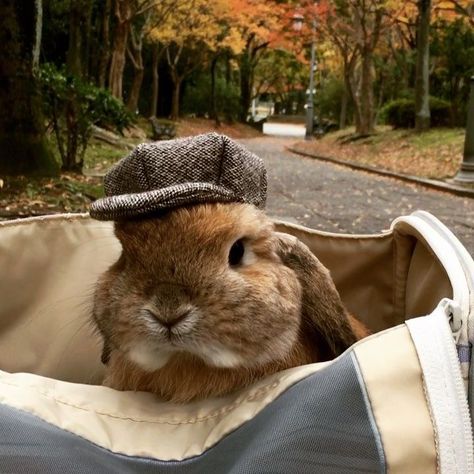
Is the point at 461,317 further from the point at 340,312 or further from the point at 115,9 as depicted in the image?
the point at 115,9

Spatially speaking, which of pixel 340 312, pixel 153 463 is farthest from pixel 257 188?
pixel 153 463

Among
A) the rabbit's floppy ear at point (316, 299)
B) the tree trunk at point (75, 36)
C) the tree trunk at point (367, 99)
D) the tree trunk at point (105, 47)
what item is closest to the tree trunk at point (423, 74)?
Answer: the tree trunk at point (367, 99)

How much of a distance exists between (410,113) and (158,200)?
708 inches

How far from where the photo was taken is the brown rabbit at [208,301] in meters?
1.37

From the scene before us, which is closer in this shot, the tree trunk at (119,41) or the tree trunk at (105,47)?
the tree trunk at (119,41)

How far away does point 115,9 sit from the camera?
19641 mm

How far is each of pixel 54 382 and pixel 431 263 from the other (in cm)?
116

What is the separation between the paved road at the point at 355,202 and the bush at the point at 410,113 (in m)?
5.28

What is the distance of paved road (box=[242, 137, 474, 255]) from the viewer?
715cm

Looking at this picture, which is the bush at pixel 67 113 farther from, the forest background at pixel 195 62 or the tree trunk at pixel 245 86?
the tree trunk at pixel 245 86

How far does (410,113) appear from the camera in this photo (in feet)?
60.7

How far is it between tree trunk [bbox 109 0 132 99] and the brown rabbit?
59.8ft

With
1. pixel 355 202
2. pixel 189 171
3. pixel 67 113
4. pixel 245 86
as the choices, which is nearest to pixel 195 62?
pixel 245 86

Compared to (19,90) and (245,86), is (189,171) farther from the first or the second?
(245,86)
